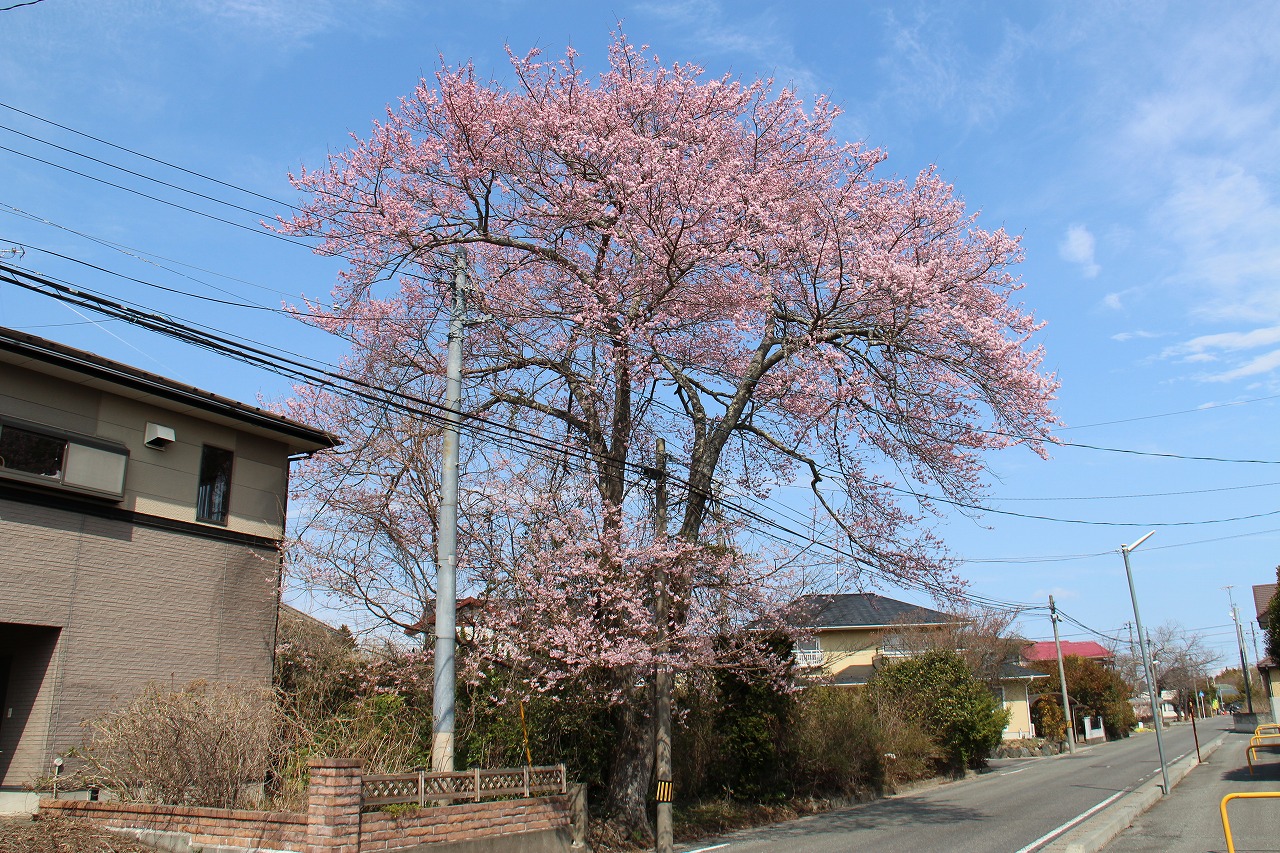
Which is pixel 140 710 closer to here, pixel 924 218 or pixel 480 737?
pixel 480 737

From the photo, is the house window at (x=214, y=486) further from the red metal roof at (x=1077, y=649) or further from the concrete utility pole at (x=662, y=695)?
the red metal roof at (x=1077, y=649)

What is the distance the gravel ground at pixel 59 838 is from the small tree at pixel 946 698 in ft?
81.0

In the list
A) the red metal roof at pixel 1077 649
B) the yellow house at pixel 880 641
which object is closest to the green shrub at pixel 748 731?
the yellow house at pixel 880 641

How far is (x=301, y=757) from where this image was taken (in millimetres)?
11641

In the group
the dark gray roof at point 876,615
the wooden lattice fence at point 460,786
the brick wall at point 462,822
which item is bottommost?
the brick wall at point 462,822

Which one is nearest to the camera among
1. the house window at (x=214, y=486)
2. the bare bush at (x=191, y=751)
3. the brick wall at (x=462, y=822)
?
the brick wall at (x=462, y=822)

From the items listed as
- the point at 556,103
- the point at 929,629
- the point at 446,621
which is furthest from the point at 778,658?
the point at 929,629

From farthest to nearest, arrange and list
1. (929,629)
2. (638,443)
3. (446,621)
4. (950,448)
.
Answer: (929,629), (638,443), (950,448), (446,621)

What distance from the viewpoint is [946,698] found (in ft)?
104

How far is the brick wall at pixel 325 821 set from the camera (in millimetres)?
9328

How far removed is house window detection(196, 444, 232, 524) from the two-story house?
0.08 ft

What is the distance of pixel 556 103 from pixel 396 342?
16.4 ft

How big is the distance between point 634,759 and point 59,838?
26.9ft

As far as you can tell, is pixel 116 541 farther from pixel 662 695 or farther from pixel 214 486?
pixel 662 695
